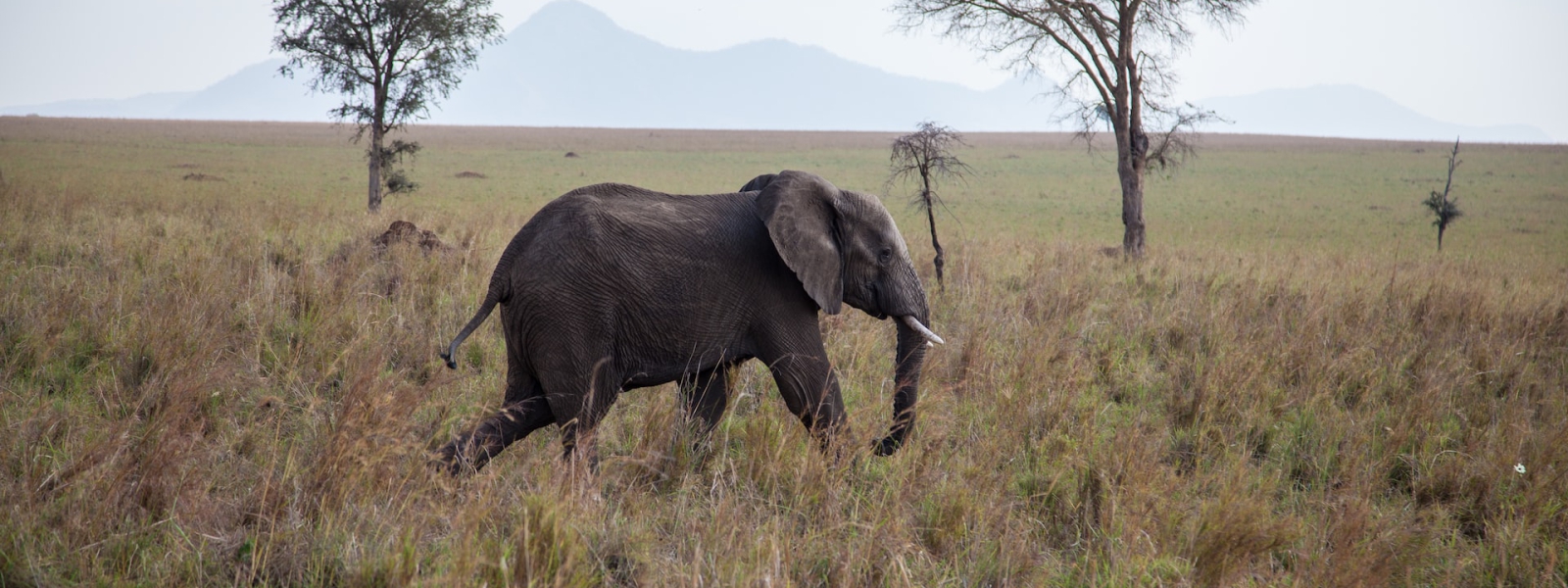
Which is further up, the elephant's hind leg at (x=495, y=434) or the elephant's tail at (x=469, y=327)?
the elephant's tail at (x=469, y=327)

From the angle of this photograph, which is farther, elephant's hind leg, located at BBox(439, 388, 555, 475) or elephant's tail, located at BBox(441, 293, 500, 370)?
elephant's hind leg, located at BBox(439, 388, 555, 475)

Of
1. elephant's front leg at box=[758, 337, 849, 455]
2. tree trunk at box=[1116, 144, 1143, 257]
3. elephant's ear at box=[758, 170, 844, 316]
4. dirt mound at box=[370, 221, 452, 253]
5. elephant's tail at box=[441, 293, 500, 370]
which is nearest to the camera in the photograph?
elephant's tail at box=[441, 293, 500, 370]

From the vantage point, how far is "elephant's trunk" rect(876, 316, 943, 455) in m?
4.75

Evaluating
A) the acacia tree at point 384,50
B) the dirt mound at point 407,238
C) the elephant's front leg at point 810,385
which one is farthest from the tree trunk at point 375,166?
the elephant's front leg at point 810,385

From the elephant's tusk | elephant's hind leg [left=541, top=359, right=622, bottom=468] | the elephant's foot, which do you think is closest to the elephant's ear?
the elephant's tusk

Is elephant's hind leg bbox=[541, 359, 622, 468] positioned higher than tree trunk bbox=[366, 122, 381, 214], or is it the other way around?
tree trunk bbox=[366, 122, 381, 214]

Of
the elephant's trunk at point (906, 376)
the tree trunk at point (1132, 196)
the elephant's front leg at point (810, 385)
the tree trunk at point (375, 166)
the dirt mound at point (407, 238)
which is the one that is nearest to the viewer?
the elephant's front leg at point (810, 385)

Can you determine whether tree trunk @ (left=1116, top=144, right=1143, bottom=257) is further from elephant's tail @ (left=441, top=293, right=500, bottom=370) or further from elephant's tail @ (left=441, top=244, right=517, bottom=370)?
elephant's tail @ (left=441, top=293, right=500, bottom=370)

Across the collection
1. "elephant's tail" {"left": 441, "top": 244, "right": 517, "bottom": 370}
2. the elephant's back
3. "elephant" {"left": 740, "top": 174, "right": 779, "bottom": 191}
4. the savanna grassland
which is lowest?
the savanna grassland

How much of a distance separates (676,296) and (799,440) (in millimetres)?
961

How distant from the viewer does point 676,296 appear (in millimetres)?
4238

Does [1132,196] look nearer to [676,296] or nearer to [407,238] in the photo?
[407,238]

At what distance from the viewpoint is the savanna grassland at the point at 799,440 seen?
10.7 ft

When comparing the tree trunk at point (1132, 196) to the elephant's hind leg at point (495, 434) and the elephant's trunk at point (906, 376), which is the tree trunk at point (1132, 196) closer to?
the elephant's trunk at point (906, 376)
